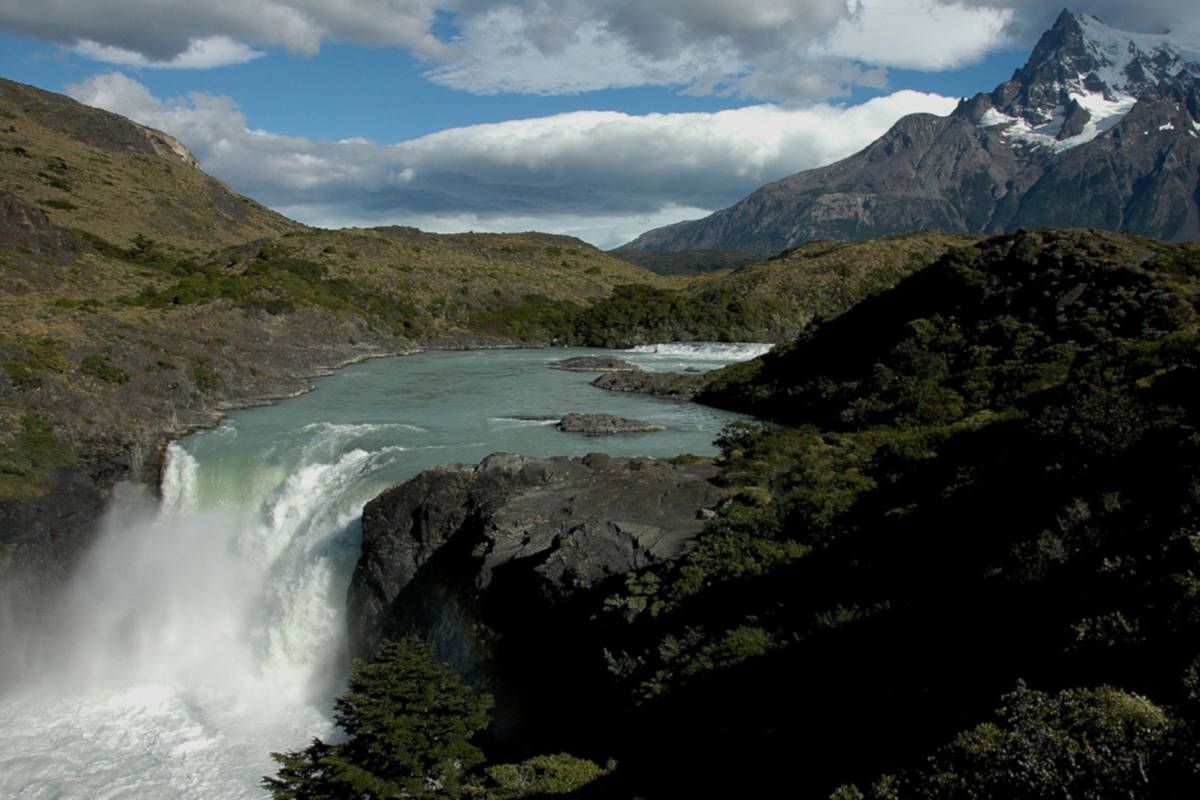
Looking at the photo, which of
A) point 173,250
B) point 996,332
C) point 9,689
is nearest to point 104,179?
point 173,250

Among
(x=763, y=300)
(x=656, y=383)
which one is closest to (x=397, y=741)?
(x=656, y=383)

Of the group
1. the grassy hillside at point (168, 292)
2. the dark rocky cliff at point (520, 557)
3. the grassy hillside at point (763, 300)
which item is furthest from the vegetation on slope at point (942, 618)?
the grassy hillside at point (763, 300)

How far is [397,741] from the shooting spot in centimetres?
1281

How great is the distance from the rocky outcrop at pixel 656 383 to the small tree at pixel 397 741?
28895 millimetres

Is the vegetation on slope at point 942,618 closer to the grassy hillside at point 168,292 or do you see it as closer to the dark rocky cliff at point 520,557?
the dark rocky cliff at point 520,557

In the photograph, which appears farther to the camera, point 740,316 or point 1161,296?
point 740,316

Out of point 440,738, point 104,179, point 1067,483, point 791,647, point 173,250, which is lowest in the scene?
point 440,738

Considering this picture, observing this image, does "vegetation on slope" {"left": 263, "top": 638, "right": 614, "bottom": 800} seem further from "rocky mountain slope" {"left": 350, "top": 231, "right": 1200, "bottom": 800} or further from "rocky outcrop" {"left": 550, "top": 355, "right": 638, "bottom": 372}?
"rocky outcrop" {"left": 550, "top": 355, "right": 638, "bottom": 372}

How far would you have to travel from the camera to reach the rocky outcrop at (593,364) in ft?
176

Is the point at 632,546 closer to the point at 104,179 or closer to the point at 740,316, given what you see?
the point at 740,316

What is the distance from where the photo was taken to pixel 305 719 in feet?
66.3

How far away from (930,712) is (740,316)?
6486 cm

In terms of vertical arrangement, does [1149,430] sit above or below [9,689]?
above

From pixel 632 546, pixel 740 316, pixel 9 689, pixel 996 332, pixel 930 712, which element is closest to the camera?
pixel 930 712
